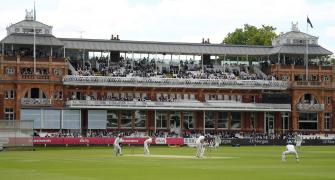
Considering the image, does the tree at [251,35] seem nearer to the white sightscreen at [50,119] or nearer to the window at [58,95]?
the window at [58,95]

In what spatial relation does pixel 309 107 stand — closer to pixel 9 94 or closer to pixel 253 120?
pixel 253 120

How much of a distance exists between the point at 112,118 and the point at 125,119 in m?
2.08

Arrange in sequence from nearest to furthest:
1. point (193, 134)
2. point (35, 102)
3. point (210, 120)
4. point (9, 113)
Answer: point (35, 102) < point (9, 113) < point (193, 134) < point (210, 120)

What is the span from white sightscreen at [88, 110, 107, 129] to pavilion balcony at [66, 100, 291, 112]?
146cm

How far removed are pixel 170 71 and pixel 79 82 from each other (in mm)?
16683

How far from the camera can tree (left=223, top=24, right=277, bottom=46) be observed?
505 ft

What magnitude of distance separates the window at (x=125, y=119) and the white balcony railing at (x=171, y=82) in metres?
4.46

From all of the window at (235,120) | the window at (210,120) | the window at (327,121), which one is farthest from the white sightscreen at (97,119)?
the window at (327,121)

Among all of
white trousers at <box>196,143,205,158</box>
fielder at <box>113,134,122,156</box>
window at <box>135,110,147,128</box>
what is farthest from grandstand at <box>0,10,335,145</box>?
white trousers at <box>196,143,205,158</box>

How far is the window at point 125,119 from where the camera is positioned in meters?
116

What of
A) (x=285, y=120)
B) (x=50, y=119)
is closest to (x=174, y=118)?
(x=285, y=120)

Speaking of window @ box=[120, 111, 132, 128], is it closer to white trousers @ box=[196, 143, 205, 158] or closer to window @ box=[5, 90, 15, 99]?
window @ box=[5, 90, 15, 99]

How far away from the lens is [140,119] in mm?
117000

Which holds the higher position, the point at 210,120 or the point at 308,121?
the point at 210,120
